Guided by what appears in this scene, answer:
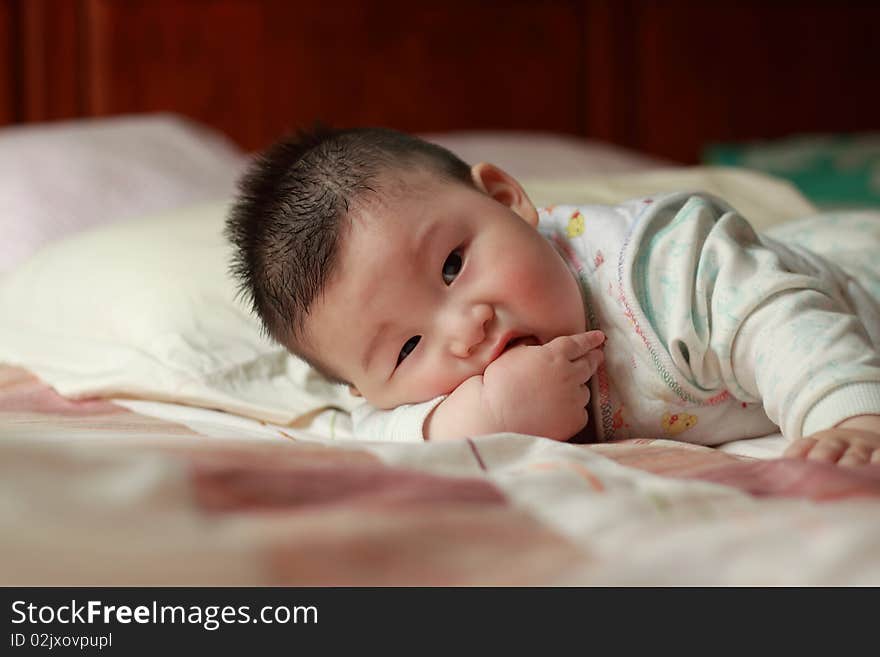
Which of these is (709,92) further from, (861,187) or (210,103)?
(210,103)

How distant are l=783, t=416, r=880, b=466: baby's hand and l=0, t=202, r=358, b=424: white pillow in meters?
0.49

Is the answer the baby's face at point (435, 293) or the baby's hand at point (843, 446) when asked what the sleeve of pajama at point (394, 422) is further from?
the baby's hand at point (843, 446)

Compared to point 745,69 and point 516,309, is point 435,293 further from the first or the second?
point 745,69

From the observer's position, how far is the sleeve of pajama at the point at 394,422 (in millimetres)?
872

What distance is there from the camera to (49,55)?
2236 millimetres

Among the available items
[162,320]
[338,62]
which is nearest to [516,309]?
[162,320]

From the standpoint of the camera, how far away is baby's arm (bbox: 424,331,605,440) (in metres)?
0.82

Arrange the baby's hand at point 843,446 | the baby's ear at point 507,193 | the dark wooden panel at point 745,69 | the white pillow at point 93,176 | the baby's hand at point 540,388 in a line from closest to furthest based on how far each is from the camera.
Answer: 1. the baby's hand at point 843,446
2. the baby's hand at point 540,388
3. the baby's ear at point 507,193
4. the white pillow at point 93,176
5. the dark wooden panel at point 745,69

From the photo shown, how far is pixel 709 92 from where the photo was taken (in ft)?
8.82

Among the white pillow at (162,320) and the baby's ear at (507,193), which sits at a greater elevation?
the baby's ear at (507,193)

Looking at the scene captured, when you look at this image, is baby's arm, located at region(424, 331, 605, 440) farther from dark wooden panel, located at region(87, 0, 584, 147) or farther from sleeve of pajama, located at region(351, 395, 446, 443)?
dark wooden panel, located at region(87, 0, 584, 147)

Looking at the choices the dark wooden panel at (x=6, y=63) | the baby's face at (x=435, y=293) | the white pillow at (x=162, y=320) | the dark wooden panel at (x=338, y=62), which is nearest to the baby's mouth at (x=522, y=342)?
the baby's face at (x=435, y=293)
